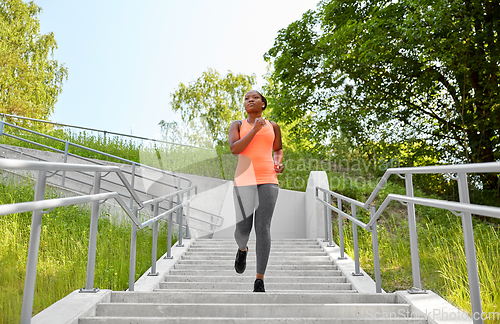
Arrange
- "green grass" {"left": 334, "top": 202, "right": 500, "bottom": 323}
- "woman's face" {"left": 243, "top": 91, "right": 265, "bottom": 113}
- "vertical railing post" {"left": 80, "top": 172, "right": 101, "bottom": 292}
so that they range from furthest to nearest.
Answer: "green grass" {"left": 334, "top": 202, "right": 500, "bottom": 323} → "woman's face" {"left": 243, "top": 91, "right": 265, "bottom": 113} → "vertical railing post" {"left": 80, "top": 172, "right": 101, "bottom": 292}

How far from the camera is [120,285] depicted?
12.4ft

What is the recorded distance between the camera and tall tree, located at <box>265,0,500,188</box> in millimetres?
7363

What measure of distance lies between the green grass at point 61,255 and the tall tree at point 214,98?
13972mm

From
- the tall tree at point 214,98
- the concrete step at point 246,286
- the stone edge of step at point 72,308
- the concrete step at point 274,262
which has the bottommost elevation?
the concrete step at point 246,286

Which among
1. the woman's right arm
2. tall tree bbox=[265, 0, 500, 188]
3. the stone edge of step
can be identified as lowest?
the stone edge of step

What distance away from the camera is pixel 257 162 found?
110 inches

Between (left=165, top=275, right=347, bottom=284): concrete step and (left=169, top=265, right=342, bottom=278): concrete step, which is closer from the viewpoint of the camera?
(left=165, top=275, right=347, bottom=284): concrete step

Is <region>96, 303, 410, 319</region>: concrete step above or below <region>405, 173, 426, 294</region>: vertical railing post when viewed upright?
below

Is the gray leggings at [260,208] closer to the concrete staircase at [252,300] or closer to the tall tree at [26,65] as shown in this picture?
the concrete staircase at [252,300]

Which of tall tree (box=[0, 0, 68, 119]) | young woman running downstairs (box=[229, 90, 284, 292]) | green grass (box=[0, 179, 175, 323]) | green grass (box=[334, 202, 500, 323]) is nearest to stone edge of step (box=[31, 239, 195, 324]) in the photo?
green grass (box=[0, 179, 175, 323])

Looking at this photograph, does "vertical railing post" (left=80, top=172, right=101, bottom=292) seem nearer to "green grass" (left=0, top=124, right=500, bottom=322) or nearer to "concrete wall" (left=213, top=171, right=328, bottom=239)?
"green grass" (left=0, top=124, right=500, bottom=322)

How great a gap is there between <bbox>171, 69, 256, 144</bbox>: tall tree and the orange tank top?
56.3 ft

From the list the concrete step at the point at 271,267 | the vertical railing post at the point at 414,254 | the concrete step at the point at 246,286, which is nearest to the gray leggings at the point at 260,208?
the concrete step at the point at 246,286

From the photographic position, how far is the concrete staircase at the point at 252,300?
1.97 metres
